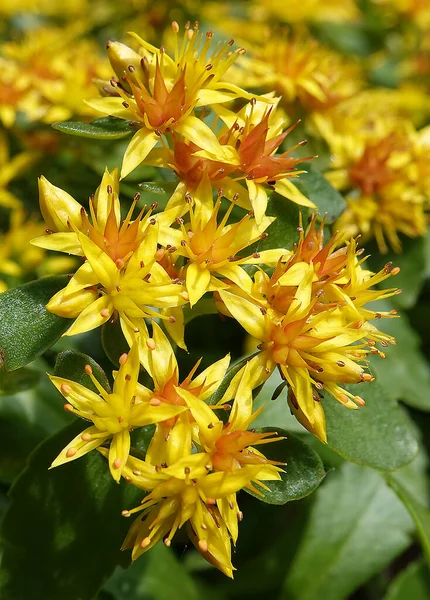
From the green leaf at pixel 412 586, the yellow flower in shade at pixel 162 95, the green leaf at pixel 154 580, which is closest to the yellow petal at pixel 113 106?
the yellow flower in shade at pixel 162 95

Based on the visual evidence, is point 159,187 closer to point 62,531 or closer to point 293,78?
point 62,531

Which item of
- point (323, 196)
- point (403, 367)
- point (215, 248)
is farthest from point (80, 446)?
point (403, 367)

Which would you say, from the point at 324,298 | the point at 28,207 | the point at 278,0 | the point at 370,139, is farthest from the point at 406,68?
the point at 324,298

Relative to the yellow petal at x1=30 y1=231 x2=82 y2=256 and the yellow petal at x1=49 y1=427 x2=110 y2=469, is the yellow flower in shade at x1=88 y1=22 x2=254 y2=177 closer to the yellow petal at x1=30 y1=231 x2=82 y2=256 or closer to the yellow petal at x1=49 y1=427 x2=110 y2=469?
the yellow petal at x1=30 y1=231 x2=82 y2=256

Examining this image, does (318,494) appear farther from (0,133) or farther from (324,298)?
(0,133)

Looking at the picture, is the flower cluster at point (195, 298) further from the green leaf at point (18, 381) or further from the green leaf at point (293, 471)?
the green leaf at point (18, 381)

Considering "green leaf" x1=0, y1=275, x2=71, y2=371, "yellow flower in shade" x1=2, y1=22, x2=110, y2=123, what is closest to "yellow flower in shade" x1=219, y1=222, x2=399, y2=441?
"green leaf" x1=0, y1=275, x2=71, y2=371
